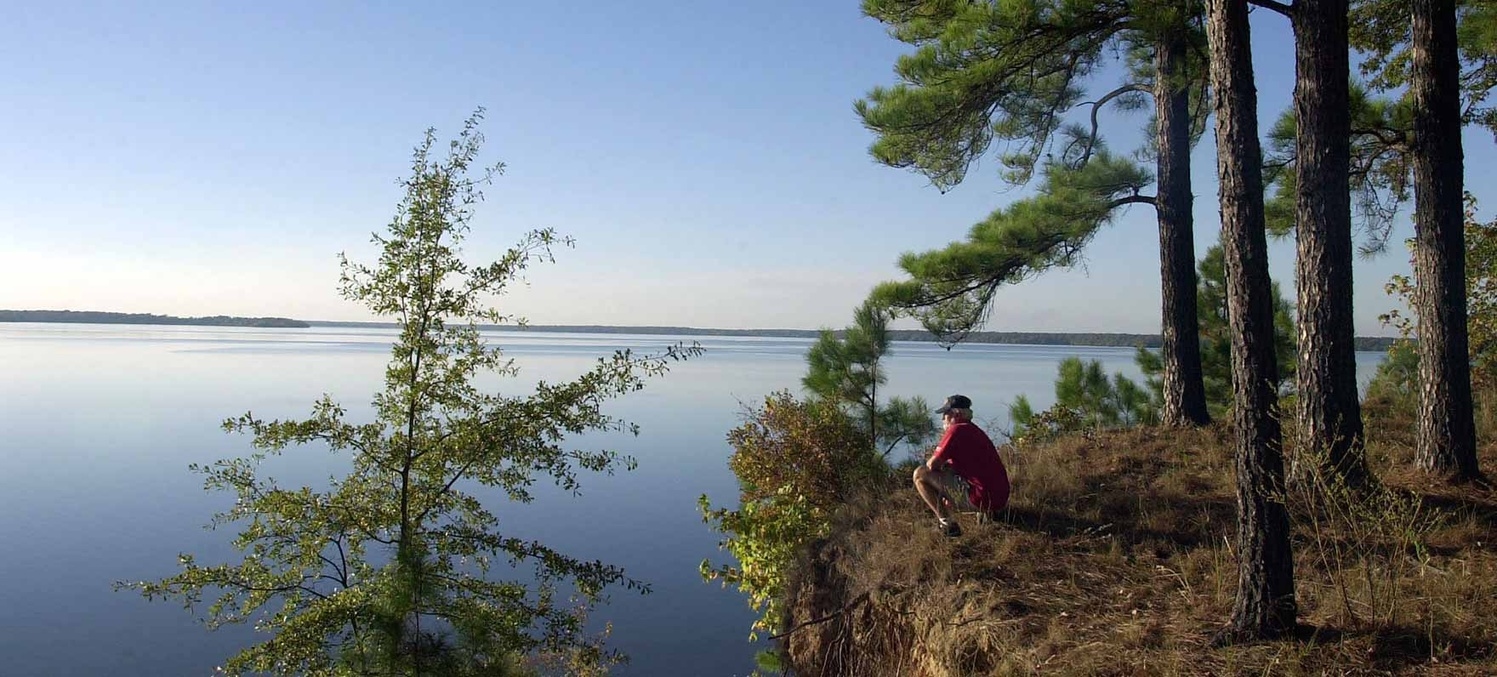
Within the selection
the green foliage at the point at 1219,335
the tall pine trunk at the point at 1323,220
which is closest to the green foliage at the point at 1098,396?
the green foliage at the point at 1219,335

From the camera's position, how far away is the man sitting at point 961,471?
8.09m

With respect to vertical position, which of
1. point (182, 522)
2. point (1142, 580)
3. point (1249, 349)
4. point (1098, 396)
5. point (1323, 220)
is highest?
point (1323, 220)

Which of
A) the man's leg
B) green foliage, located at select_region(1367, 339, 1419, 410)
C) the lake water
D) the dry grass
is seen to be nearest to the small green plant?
the dry grass

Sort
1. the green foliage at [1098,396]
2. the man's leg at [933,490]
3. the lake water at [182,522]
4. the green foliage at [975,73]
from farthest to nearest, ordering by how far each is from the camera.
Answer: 1. the green foliage at [1098,396]
2. the lake water at [182,522]
3. the green foliage at [975,73]
4. the man's leg at [933,490]

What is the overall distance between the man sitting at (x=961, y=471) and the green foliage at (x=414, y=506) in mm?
2674

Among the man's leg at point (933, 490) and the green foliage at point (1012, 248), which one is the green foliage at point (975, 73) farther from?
the man's leg at point (933, 490)

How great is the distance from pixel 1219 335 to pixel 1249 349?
13850 millimetres

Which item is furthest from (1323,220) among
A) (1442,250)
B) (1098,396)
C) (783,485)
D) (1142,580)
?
(1098,396)

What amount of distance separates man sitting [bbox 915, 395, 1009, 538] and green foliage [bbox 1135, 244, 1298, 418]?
35.3ft

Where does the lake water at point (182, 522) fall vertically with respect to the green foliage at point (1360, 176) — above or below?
below

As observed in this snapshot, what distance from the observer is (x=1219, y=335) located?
18.0 metres

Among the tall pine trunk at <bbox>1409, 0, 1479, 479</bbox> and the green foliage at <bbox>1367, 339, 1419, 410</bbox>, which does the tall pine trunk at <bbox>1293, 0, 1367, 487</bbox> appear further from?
the green foliage at <bbox>1367, 339, 1419, 410</bbox>

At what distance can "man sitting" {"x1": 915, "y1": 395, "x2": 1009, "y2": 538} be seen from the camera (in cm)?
809

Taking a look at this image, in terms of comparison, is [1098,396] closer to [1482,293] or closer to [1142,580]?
[1482,293]
